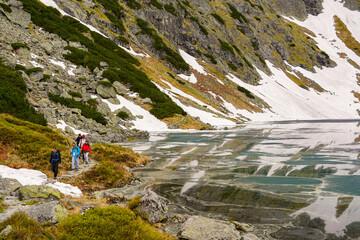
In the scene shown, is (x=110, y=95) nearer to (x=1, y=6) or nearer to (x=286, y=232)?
(x=1, y=6)

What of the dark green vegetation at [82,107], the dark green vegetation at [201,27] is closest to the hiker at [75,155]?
the dark green vegetation at [82,107]

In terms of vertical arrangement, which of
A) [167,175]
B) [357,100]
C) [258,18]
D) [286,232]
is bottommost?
[167,175]

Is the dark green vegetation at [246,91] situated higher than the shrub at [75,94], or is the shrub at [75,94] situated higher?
the dark green vegetation at [246,91]

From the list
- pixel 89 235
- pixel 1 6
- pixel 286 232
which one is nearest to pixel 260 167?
pixel 286 232

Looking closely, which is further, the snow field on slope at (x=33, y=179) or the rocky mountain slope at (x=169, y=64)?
the rocky mountain slope at (x=169, y=64)

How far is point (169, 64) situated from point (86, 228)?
80.1 meters

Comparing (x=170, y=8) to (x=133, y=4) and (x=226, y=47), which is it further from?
(x=226, y=47)

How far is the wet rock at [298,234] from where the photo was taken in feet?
26.1

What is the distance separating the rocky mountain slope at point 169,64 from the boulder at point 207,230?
21.5 metres

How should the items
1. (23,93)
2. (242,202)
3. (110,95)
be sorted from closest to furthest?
(242,202) → (23,93) → (110,95)

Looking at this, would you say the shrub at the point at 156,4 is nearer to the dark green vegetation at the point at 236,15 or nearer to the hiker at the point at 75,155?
the dark green vegetation at the point at 236,15

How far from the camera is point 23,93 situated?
2833cm

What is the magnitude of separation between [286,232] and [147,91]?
47415 mm

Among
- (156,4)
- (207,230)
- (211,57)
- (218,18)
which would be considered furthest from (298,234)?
(218,18)
